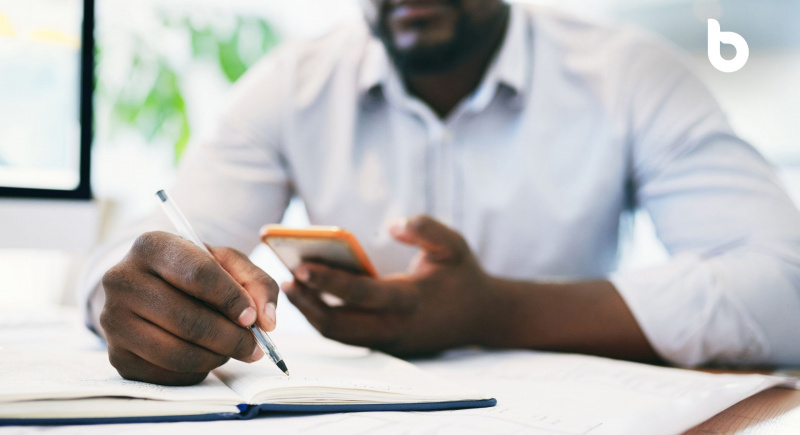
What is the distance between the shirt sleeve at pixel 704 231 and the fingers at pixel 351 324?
0.30 metres

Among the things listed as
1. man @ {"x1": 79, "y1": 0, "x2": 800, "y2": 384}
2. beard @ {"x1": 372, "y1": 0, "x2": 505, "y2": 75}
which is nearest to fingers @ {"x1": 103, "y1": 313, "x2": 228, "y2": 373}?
man @ {"x1": 79, "y1": 0, "x2": 800, "y2": 384}

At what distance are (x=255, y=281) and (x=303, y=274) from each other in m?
0.18

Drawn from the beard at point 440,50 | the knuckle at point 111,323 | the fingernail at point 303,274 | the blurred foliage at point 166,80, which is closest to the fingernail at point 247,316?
the knuckle at point 111,323

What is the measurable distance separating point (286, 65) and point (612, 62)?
0.57 metres

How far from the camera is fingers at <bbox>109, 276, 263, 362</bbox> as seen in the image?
0.44m

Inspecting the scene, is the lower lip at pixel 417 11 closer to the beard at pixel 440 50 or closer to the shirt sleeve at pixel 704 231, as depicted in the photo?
the beard at pixel 440 50

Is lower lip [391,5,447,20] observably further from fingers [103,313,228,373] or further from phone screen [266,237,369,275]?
fingers [103,313,228,373]

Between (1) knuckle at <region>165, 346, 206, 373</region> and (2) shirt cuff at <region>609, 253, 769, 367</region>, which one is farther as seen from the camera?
(2) shirt cuff at <region>609, 253, 769, 367</region>

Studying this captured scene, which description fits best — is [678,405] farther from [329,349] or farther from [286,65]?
[286,65]

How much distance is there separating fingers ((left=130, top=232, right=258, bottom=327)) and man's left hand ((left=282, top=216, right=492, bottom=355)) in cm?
20

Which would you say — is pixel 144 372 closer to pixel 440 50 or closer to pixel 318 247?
pixel 318 247

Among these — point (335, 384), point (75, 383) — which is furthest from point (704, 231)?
point (75, 383)

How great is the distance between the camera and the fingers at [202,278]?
431 millimetres

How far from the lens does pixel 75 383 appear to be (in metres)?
0.40
